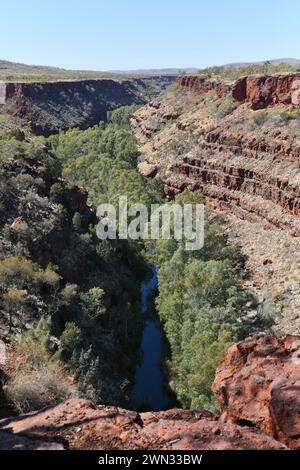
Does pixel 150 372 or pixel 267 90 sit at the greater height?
pixel 267 90

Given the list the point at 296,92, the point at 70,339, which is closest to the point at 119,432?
the point at 70,339

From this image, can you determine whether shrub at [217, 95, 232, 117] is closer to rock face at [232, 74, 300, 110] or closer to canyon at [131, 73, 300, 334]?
canyon at [131, 73, 300, 334]

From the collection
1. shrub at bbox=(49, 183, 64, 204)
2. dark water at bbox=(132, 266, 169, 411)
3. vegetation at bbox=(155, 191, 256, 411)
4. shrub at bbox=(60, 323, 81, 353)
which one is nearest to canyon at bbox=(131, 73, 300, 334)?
vegetation at bbox=(155, 191, 256, 411)

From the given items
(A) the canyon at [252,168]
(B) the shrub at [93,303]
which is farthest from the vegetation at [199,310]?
(B) the shrub at [93,303]

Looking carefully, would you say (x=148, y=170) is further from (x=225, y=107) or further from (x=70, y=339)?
(x=70, y=339)
